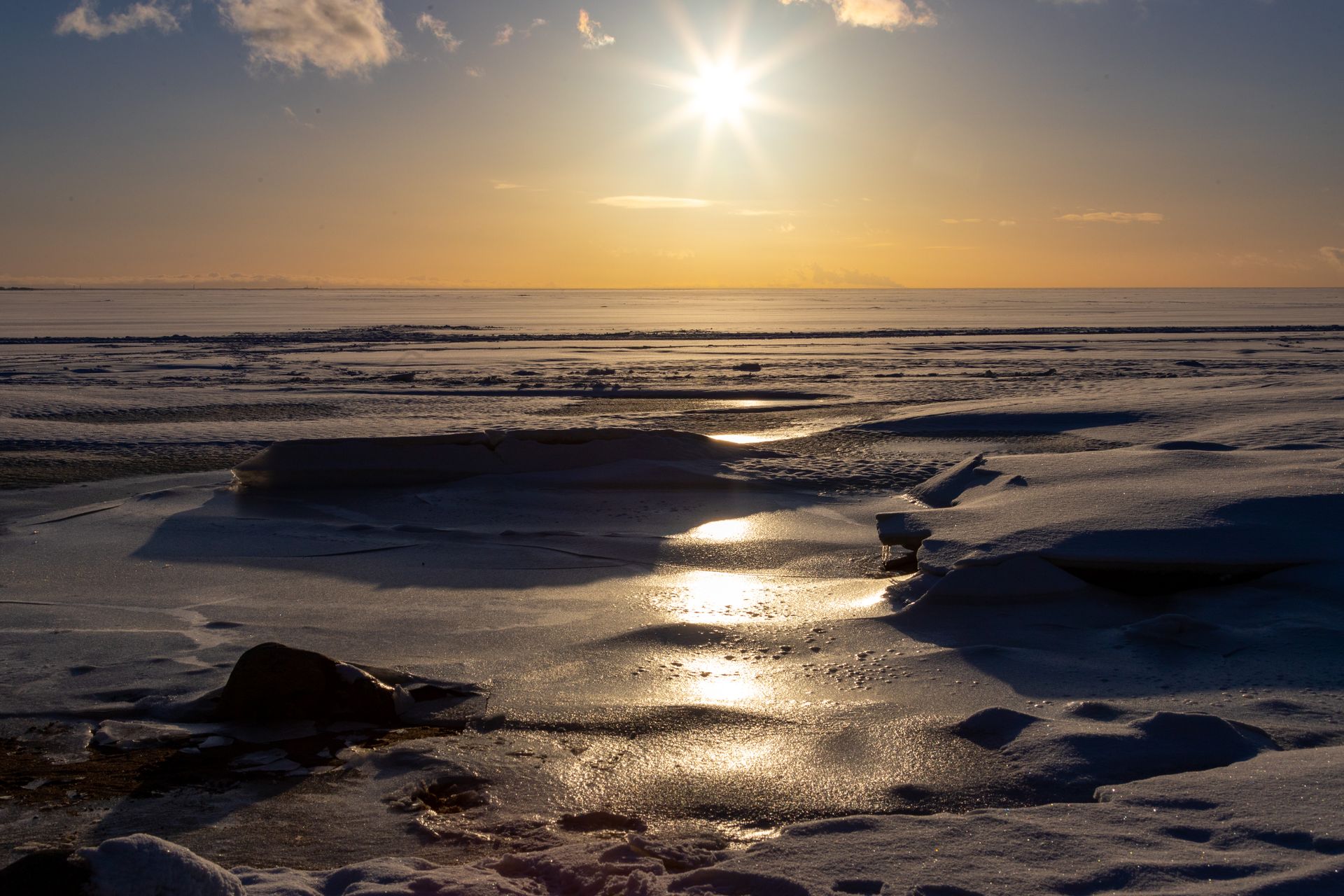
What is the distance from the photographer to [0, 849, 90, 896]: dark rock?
206 centimetres

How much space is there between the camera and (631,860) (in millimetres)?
2475

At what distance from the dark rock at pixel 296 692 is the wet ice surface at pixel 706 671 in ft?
0.33

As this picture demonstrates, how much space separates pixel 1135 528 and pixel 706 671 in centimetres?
256

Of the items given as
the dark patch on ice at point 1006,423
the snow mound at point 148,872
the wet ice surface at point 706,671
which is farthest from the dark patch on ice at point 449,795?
the dark patch on ice at point 1006,423

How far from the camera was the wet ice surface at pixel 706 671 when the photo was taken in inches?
101

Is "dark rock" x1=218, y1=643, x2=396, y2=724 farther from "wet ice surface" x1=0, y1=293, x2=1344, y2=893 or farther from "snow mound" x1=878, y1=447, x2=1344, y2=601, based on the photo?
"snow mound" x1=878, y1=447, x2=1344, y2=601

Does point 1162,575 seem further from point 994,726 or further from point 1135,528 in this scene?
point 994,726

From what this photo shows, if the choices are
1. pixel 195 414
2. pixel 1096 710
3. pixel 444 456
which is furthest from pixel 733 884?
pixel 195 414

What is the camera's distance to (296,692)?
137 inches

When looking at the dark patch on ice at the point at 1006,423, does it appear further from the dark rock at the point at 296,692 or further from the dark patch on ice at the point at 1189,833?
the dark patch on ice at the point at 1189,833

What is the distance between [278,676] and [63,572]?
2.76m

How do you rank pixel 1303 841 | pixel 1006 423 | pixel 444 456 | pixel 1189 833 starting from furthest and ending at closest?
1. pixel 1006 423
2. pixel 444 456
3. pixel 1189 833
4. pixel 1303 841

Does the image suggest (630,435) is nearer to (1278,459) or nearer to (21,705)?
(1278,459)

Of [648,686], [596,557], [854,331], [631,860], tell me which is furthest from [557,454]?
[854,331]
